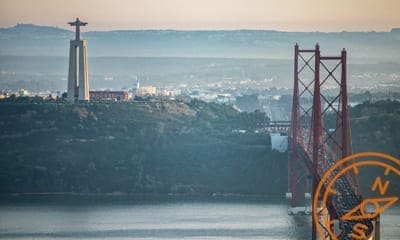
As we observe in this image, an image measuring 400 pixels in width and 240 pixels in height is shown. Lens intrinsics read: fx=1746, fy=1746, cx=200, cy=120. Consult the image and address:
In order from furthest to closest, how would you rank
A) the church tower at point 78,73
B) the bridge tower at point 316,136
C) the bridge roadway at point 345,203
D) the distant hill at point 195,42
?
1. the distant hill at point 195,42
2. the church tower at point 78,73
3. the bridge tower at point 316,136
4. the bridge roadway at point 345,203

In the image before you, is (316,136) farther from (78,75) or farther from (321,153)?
(78,75)

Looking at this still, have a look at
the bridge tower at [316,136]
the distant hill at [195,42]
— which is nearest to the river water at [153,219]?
the bridge tower at [316,136]

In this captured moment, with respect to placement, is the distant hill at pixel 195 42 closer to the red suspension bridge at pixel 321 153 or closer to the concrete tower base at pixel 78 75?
the concrete tower base at pixel 78 75

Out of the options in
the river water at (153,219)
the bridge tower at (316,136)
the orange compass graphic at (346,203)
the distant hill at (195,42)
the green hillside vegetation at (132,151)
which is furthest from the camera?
the distant hill at (195,42)

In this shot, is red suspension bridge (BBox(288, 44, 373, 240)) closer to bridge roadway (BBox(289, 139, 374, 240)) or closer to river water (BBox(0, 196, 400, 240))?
bridge roadway (BBox(289, 139, 374, 240))

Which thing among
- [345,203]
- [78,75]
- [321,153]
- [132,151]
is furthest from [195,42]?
[345,203]

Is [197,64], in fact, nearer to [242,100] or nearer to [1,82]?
[1,82]

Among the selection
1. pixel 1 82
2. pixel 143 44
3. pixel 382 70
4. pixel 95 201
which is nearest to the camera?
pixel 95 201

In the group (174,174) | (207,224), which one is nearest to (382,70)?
(174,174)
